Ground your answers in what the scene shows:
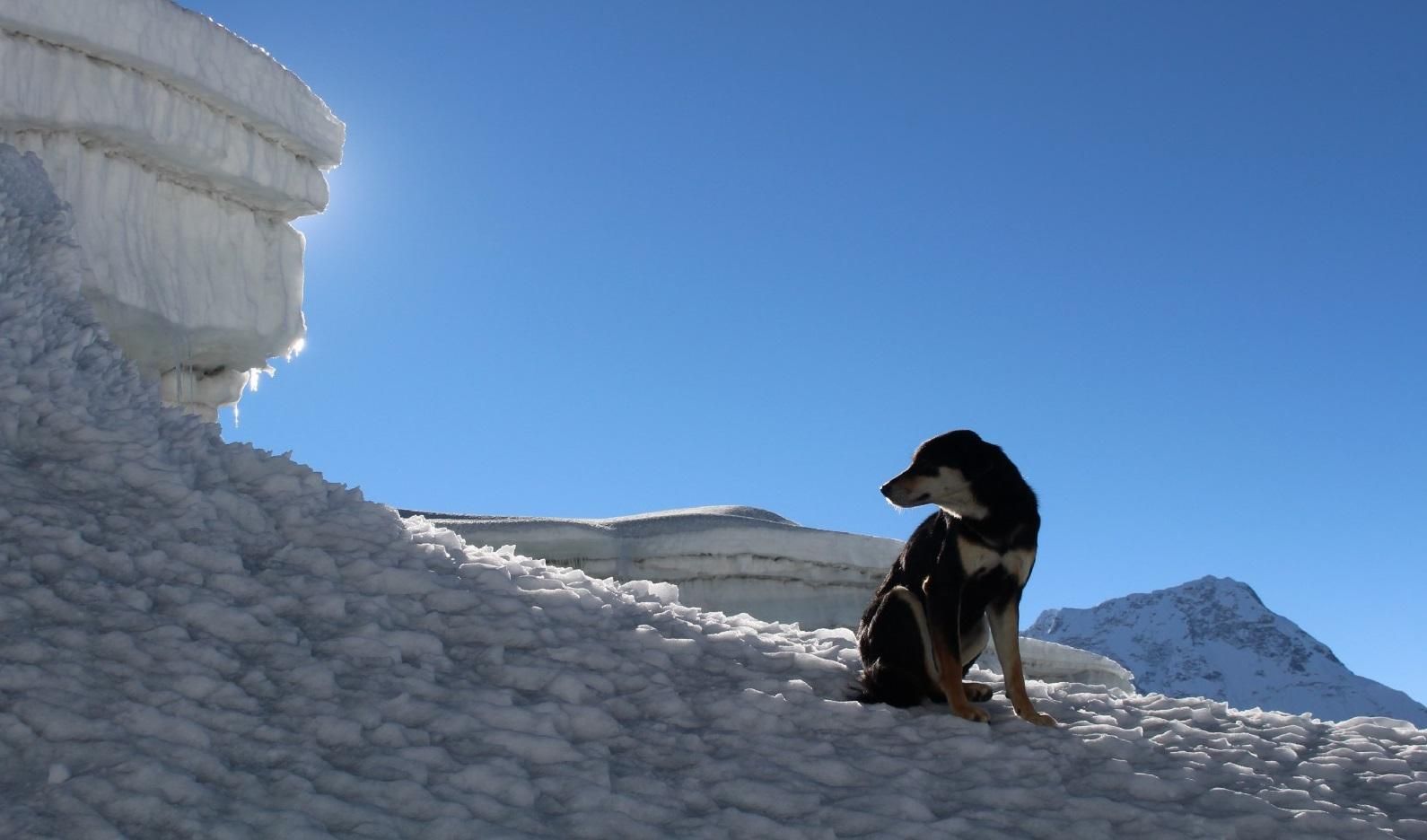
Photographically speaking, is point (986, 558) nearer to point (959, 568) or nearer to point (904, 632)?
point (959, 568)

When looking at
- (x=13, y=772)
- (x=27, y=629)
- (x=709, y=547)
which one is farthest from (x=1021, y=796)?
(x=709, y=547)

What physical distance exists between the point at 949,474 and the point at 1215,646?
14854 cm

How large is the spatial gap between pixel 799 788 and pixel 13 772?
217 cm

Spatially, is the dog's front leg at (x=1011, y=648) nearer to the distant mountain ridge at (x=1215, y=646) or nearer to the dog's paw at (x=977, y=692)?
the dog's paw at (x=977, y=692)

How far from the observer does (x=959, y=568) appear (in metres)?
4.16

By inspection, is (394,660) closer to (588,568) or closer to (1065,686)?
(1065,686)

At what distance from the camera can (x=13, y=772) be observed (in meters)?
3.39

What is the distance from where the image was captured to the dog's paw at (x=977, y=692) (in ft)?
15.3

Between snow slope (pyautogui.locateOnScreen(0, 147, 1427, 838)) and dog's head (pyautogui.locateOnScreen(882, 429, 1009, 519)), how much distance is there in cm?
78

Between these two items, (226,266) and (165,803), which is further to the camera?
(226,266)

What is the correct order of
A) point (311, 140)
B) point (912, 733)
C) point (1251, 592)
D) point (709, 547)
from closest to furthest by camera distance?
1. point (912, 733)
2. point (311, 140)
3. point (709, 547)
4. point (1251, 592)

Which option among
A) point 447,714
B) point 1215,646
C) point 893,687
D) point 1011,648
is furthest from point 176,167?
point 1215,646

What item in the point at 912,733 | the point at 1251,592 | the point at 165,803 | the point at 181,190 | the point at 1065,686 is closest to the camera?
the point at 165,803

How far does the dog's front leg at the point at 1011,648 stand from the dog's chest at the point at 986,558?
0.12 m
